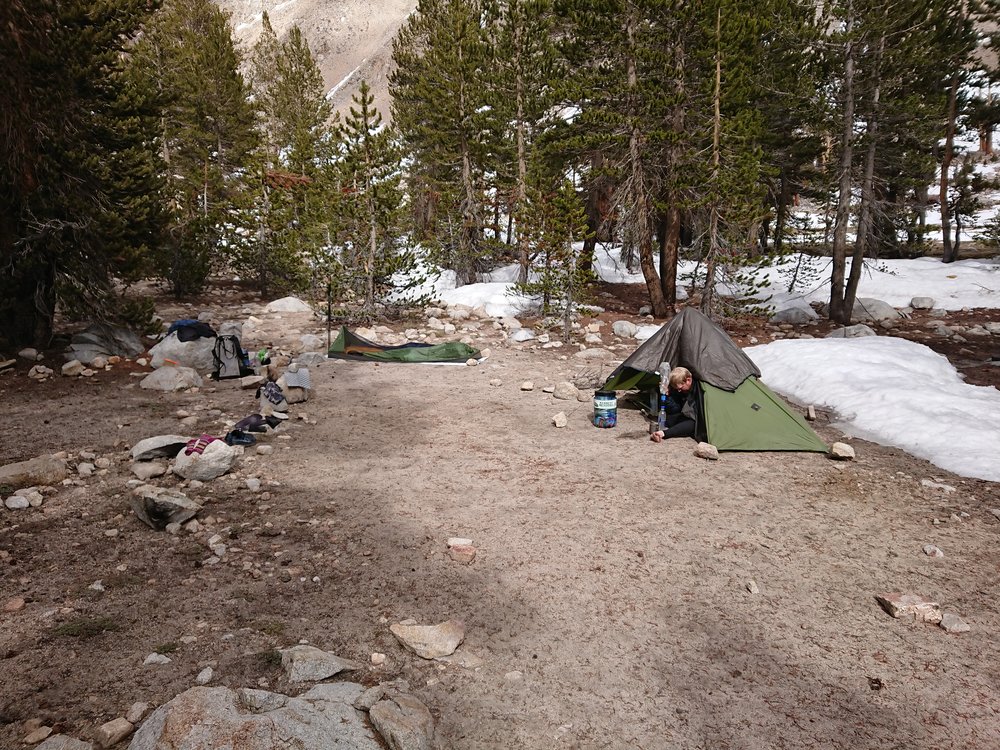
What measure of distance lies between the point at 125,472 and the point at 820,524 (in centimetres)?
768

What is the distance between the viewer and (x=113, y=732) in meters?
2.98

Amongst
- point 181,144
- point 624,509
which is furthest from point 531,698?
point 181,144

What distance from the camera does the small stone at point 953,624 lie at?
4121 mm

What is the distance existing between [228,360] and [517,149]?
45.9 ft

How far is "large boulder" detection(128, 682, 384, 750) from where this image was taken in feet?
8.87

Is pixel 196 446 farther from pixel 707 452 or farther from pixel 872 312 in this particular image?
pixel 872 312

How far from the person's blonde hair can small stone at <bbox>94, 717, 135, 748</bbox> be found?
23.4 feet

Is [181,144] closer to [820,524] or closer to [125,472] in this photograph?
[125,472]

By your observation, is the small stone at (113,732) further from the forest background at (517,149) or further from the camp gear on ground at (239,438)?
the forest background at (517,149)

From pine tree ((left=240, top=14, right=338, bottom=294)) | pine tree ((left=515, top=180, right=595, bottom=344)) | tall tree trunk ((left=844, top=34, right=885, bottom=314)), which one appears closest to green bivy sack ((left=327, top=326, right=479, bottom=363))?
pine tree ((left=515, top=180, right=595, bottom=344))

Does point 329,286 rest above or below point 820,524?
above

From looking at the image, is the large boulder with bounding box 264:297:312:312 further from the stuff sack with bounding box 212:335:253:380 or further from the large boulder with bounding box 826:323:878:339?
the large boulder with bounding box 826:323:878:339

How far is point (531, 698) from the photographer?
353 cm

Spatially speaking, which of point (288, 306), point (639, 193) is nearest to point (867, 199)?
point (639, 193)
